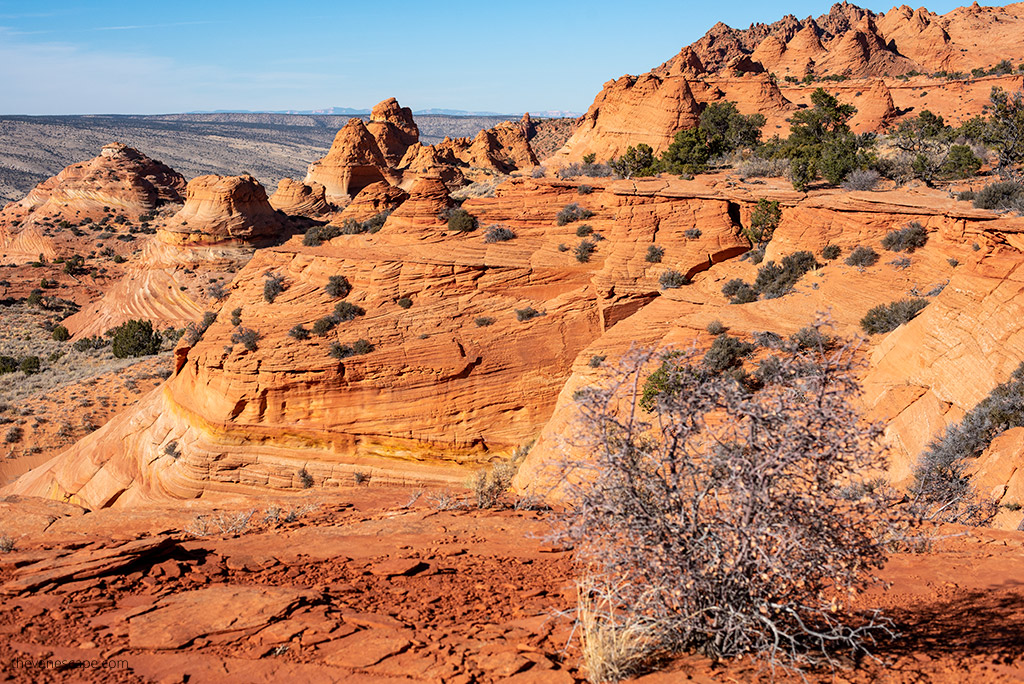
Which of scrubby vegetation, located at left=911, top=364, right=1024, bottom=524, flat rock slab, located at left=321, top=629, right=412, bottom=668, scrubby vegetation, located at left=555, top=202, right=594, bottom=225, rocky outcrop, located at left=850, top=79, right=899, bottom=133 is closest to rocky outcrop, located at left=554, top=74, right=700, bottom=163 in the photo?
rocky outcrop, located at left=850, top=79, right=899, bottom=133

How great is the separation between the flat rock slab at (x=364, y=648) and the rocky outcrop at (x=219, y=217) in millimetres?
46328

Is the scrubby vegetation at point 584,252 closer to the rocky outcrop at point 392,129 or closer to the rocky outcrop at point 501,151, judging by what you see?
the rocky outcrop at point 501,151

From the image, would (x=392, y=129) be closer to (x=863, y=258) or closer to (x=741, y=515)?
(x=863, y=258)

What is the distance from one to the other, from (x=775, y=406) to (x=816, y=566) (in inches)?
50.2

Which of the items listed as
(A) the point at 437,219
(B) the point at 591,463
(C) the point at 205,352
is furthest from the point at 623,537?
(A) the point at 437,219

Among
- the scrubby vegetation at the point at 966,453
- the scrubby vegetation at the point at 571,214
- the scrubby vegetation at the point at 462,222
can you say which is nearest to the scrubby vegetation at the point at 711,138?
the scrubby vegetation at the point at 571,214

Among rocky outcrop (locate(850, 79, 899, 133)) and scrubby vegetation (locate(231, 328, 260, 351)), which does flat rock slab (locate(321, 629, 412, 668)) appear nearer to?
scrubby vegetation (locate(231, 328, 260, 351))

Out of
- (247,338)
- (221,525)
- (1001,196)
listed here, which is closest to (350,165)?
(247,338)

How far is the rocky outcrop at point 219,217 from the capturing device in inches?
1866

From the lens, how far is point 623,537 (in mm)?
5664

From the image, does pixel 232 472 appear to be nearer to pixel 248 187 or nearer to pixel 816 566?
pixel 816 566

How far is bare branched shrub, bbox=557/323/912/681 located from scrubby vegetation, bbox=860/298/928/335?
12137 millimetres

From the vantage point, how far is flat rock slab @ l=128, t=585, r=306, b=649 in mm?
6523

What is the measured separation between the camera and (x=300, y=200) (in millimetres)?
58062
